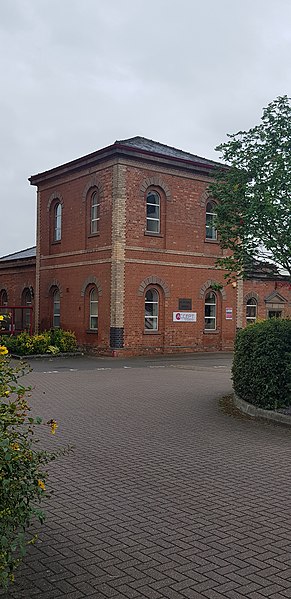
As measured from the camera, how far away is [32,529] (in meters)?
5.53

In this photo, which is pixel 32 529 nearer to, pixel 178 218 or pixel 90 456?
Result: pixel 90 456

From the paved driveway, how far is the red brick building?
13.2 m

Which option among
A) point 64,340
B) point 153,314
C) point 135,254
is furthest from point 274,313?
point 64,340

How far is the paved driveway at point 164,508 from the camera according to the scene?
444 centimetres

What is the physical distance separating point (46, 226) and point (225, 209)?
19.6 meters

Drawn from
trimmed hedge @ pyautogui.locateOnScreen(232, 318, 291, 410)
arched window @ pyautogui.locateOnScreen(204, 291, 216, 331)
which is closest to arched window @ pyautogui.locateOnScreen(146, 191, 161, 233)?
arched window @ pyautogui.locateOnScreen(204, 291, 216, 331)

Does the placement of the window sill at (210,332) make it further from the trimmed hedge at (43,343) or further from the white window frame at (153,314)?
the trimmed hedge at (43,343)

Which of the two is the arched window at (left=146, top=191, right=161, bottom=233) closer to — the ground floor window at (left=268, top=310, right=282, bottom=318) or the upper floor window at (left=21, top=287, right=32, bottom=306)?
the ground floor window at (left=268, top=310, right=282, bottom=318)

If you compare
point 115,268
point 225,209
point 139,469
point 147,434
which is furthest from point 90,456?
point 115,268

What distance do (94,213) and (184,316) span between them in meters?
5.92

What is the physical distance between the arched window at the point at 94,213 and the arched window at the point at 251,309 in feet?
29.9

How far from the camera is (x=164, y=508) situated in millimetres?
6137

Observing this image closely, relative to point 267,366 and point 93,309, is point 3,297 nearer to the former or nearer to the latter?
point 93,309

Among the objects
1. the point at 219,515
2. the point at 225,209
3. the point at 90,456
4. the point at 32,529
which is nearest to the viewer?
the point at 32,529
